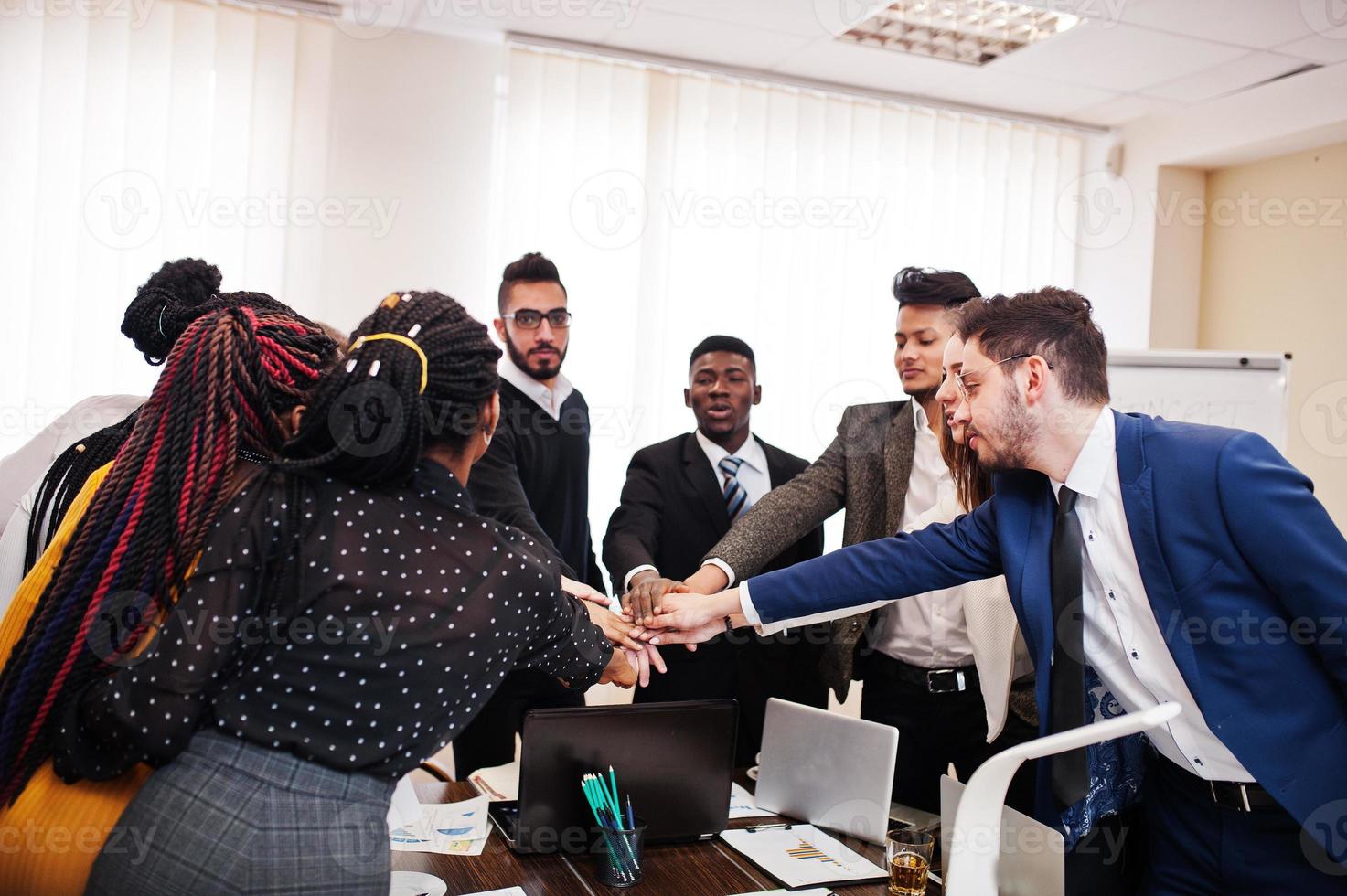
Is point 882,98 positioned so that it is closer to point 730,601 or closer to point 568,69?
point 568,69

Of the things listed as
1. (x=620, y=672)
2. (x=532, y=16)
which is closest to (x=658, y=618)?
(x=620, y=672)

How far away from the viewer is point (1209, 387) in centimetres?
459

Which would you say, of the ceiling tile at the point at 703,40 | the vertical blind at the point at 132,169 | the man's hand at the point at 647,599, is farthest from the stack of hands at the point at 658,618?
the ceiling tile at the point at 703,40

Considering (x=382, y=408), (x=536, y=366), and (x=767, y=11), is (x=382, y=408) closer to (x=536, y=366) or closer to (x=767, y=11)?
(x=536, y=366)

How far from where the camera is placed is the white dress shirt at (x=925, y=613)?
103 inches

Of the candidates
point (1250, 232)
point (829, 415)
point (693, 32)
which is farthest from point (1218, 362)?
point (693, 32)

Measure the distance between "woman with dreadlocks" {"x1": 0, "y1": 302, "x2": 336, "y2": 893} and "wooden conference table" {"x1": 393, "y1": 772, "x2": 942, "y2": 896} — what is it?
0.67 metres

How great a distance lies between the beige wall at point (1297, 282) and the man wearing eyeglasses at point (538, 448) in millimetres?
Result: 3767

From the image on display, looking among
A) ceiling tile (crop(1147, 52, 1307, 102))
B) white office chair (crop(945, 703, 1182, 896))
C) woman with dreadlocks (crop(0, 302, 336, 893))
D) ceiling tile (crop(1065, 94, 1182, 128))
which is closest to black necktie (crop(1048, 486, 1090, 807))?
white office chair (crop(945, 703, 1182, 896))

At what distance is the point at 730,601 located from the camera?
8.13ft

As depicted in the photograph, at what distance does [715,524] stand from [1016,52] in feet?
9.10

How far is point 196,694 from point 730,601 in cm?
140

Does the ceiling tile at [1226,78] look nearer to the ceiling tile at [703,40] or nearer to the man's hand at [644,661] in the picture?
the ceiling tile at [703,40]

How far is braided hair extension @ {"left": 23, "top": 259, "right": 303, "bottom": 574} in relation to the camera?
6.57ft
